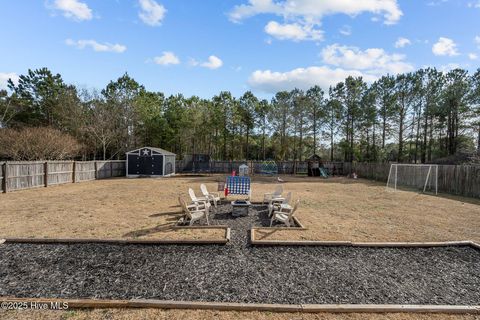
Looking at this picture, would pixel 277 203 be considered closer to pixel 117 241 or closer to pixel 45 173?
pixel 117 241

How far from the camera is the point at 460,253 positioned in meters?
5.29

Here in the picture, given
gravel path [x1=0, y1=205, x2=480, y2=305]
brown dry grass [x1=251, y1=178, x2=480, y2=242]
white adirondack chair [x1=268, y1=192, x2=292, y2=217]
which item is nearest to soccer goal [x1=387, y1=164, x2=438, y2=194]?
brown dry grass [x1=251, y1=178, x2=480, y2=242]

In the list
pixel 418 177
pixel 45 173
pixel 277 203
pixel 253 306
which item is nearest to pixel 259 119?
pixel 418 177

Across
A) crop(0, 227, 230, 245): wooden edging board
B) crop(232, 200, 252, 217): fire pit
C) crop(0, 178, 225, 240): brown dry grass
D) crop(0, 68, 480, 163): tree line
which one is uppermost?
crop(0, 68, 480, 163): tree line

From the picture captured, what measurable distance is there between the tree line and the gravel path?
21.8m

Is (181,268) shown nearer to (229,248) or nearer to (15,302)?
(229,248)

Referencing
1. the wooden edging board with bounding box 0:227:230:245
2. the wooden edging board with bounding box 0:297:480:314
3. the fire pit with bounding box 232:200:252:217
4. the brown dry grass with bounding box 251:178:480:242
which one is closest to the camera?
the wooden edging board with bounding box 0:297:480:314

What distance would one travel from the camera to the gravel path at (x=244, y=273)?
3.61 meters

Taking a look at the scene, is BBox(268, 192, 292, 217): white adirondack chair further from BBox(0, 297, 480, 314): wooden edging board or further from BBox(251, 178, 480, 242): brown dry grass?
BBox(0, 297, 480, 314): wooden edging board

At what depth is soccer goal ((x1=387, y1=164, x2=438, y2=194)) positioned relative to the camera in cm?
1681

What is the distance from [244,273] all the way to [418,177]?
1843 cm

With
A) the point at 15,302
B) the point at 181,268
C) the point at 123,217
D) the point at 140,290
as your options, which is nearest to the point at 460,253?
the point at 181,268

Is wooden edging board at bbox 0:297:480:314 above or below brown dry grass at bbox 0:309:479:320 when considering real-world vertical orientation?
above

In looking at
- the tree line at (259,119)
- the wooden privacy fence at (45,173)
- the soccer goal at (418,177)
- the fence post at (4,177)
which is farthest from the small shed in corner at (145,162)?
the soccer goal at (418,177)
